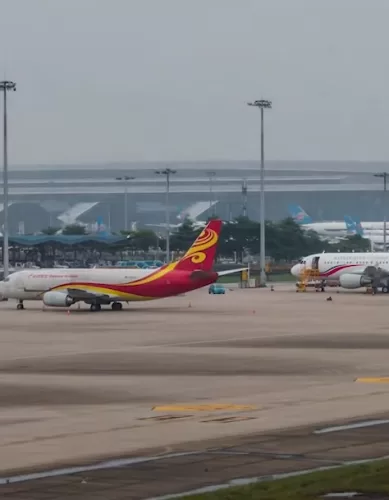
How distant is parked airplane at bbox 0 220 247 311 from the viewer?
84.2m

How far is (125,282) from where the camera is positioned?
85.7m

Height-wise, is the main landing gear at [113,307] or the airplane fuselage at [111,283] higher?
the airplane fuselage at [111,283]

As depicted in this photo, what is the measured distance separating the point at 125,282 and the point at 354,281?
35883 millimetres

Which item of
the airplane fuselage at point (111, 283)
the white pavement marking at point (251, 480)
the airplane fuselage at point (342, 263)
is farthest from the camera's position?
the airplane fuselage at point (342, 263)

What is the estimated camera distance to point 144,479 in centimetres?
2083

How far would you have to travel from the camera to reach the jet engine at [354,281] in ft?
379

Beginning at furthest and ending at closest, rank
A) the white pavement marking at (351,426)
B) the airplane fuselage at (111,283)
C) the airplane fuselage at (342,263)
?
1. the airplane fuselage at (342,263)
2. the airplane fuselage at (111,283)
3. the white pavement marking at (351,426)

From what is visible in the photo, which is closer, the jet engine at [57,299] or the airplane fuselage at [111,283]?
the airplane fuselage at [111,283]

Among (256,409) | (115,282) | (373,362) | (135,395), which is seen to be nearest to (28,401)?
(135,395)

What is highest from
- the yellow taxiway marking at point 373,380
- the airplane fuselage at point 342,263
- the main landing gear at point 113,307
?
the airplane fuselage at point 342,263

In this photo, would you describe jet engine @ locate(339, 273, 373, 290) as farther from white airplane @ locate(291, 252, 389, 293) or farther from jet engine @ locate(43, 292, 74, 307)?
Answer: jet engine @ locate(43, 292, 74, 307)

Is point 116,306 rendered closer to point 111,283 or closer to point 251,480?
point 111,283

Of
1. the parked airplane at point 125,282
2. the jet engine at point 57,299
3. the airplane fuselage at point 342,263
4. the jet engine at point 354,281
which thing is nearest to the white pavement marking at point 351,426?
the parked airplane at point 125,282

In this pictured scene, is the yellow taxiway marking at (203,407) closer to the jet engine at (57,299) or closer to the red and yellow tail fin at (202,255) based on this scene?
the red and yellow tail fin at (202,255)
